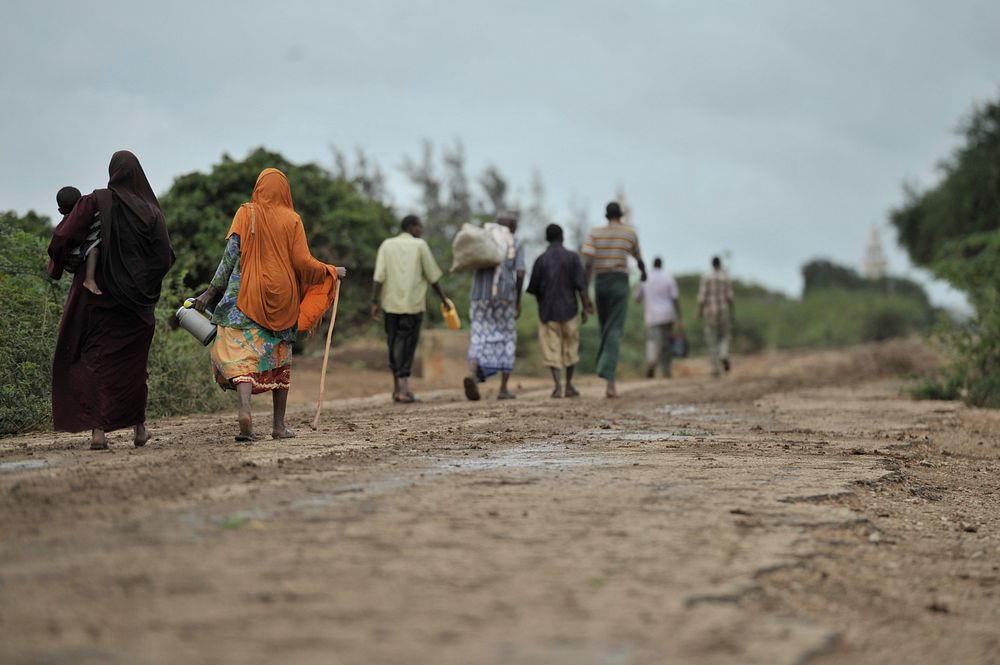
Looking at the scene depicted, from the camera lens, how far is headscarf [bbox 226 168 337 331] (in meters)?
7.75

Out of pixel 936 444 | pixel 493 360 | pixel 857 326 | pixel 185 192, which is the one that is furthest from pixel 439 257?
pixel 857 326

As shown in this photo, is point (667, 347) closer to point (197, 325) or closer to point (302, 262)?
point (302, 262)

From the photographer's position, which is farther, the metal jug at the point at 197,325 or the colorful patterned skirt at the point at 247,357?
the metal jug at the point at 197,325

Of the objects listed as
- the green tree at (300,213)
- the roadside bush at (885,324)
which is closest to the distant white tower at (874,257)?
the roadside bush at (885,324)

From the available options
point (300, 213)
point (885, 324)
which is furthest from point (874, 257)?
point (300, 213)

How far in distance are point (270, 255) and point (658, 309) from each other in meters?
13.1

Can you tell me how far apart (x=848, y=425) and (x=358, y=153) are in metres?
18.9

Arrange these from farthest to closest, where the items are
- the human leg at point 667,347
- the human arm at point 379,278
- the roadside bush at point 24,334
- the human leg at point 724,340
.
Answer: the human leg at point 724,340, the human leg at point 667,347, the human arm at point 379,278, the roadside bush at point 24,334

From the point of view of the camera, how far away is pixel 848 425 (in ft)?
34.7

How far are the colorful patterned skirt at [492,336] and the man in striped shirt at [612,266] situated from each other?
1.05 metres

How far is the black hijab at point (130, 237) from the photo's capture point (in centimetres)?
751

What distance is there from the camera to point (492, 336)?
1382 centimetres

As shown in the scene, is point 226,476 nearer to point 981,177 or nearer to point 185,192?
point 185,192

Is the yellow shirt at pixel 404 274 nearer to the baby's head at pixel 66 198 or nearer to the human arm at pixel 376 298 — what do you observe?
the human arm at pixel 376 298
